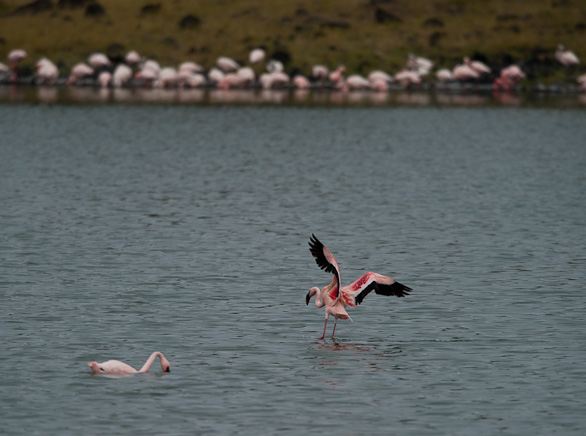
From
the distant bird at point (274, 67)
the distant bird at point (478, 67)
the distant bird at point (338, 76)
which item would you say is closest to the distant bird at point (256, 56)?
the distant bird at point (274, 67)

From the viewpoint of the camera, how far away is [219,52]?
81500 millimetres

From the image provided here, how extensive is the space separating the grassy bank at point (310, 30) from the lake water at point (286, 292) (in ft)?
121

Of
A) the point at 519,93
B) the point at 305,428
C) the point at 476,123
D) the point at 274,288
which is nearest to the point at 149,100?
the point at 476,123

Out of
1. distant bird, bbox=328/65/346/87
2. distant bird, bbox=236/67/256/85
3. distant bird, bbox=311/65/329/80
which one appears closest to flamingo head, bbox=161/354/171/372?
distant bird, bbox=328/65/346/87

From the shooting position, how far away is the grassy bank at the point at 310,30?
80375 millimetres

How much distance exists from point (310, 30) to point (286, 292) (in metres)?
64.7

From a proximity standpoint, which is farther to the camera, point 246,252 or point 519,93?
point 519,93

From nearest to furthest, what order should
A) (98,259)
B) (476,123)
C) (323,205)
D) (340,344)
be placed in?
(340,344)
(98,259)
(323,205)
(476,123)

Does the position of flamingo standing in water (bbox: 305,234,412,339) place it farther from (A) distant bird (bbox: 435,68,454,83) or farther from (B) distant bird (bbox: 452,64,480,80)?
(A) distant bird (bbox: 435,68,454,83)

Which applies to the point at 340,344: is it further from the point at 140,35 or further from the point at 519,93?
the point at 140,35

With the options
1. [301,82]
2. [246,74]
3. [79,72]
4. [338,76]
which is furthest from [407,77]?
[79,72]

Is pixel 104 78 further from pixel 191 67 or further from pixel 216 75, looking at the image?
pixel 216 75

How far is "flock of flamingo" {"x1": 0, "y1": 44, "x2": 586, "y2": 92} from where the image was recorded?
246 ft

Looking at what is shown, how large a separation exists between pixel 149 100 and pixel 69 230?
42923 mm
